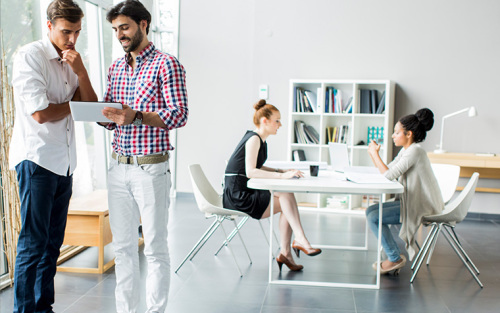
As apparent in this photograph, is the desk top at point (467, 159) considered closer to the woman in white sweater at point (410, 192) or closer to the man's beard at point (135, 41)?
the woman in white sweater at point (410, 192)

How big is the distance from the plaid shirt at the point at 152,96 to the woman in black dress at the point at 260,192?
1416 mm

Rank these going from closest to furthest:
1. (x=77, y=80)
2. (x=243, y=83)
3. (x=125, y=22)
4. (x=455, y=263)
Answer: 1. (x=125, y=22)
2. (x=77, y=80)
3. (x=455, y=263)
4. (x=243, y=83)

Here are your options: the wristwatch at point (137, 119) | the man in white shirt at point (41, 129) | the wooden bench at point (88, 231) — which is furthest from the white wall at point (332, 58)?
the wristwatch at point (137, 119)

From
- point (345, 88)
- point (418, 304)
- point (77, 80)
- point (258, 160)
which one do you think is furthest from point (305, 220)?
point (77, 80)

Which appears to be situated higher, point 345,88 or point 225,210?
point 345,88

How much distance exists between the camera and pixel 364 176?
415 centimetres

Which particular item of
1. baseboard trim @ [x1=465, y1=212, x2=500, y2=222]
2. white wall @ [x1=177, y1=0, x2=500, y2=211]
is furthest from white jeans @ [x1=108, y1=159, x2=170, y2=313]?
baseboard trim @ [x1=465, y1=212, x2=500, y2=222]

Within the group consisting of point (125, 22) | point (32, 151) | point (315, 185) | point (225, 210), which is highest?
point (125, 22)

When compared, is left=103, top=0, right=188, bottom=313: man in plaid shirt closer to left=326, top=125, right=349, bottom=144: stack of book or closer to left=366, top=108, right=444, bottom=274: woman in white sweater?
left=366, top=108, right=444, bottom=274: woman in white sweater

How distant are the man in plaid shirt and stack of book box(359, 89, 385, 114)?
15.8 ft

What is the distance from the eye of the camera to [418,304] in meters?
3.62

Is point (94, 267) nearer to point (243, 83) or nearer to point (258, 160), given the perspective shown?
point (258, 160)

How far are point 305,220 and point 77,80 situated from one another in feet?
13.6

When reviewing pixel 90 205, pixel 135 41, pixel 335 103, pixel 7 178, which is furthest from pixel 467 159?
pixel 7 178
